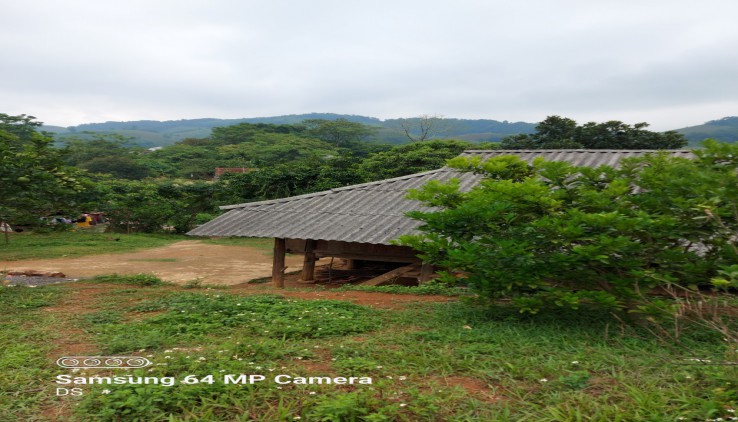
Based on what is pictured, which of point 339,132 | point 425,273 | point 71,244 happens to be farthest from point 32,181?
point 339,132

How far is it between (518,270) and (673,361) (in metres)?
1.36

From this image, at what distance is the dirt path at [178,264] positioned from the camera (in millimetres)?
13841

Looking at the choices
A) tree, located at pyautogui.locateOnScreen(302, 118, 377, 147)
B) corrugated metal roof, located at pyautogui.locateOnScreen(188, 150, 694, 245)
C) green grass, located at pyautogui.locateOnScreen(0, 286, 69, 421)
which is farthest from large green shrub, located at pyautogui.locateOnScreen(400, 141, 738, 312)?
tree, located at pyautogui.locateOnScreen(302, 118, 377, 147)

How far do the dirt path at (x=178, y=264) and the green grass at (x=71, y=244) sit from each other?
88 cm

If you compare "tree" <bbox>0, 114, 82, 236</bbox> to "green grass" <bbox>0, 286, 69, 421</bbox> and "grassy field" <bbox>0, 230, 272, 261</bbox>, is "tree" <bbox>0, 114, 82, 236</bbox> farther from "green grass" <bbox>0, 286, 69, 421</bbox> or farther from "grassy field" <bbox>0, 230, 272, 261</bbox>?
"grassy field" <bbox>0, 230, 272, 261</bbox>

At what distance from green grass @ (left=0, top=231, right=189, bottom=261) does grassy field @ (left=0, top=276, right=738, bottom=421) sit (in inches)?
526

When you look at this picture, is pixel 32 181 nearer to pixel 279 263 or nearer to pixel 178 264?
pixel 279 263

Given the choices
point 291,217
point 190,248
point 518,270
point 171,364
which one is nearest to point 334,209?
point 291,217

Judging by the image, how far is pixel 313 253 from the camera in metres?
11.1

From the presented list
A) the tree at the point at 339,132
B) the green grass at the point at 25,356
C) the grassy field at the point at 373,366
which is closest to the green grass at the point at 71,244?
the green grass at the point at 25,356

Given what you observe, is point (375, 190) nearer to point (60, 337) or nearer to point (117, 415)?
point (60, 337)

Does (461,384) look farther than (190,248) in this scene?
No

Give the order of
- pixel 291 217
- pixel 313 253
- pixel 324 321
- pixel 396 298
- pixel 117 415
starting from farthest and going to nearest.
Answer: pixel 313 253, pixel 291 217, pixel 396 298, pixel 324 321, pixel 117 415

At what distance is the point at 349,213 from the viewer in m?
10.0
